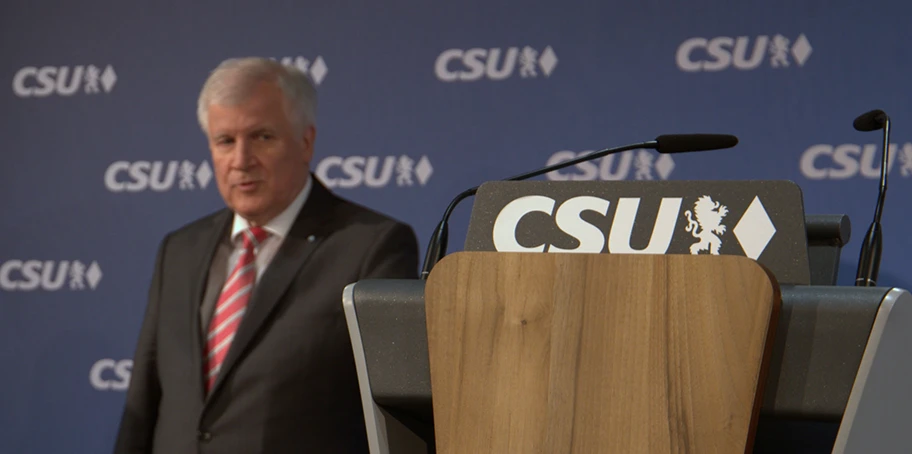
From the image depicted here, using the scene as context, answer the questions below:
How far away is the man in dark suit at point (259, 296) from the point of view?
1937 millimetres

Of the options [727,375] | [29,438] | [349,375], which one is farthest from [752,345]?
[29,438]

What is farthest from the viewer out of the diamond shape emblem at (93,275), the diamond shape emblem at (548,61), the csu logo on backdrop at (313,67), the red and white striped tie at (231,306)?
the diamond shape emblem at (93,275)

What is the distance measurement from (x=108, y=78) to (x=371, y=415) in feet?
6.73

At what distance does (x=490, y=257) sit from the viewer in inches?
34.7

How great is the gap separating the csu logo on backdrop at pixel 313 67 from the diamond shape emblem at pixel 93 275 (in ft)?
2.42

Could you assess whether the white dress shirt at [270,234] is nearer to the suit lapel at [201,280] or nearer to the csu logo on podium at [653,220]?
the suit lapel at [201,280]

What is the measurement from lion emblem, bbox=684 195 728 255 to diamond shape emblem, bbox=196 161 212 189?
1860 millimetres

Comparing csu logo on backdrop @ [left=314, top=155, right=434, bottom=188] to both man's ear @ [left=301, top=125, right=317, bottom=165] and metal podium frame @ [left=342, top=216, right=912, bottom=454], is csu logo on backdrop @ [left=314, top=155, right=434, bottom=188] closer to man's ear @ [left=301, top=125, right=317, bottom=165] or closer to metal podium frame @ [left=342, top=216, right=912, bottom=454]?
man's ear @ [left=301, top=125, right=317, bottom=165]

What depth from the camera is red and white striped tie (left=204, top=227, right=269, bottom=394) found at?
80.3 inches

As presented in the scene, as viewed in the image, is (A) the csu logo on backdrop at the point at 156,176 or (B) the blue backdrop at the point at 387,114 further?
(A) the csu logo on backdrop at the point at 156,176

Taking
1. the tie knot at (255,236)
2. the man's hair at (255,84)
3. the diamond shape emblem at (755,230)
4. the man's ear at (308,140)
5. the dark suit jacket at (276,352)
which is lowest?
the dark suit jacket at (276,352)

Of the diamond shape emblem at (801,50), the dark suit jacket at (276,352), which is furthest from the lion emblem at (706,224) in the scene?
the diamond shape emblem at (801,50)

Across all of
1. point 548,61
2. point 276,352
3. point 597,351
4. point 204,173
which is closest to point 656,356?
point 597,351

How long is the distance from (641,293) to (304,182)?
1504mm
